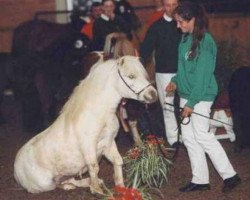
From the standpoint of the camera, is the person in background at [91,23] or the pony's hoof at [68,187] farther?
Result: the person in background at [91,23]

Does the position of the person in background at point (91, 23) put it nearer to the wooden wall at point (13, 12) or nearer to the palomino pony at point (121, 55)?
the palomino pony at point (121, 55)

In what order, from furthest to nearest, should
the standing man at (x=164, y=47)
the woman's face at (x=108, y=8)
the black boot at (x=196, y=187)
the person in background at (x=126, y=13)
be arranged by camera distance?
the person in background at (x=126, y=13) → the woman's face at (x=108, y=8) → the standing man at (x=164, y=47) → the black boot at (x=196, y=187)

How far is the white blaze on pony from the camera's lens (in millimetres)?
5816

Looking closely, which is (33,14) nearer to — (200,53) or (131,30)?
(131,30)

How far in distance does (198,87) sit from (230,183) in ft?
3.55

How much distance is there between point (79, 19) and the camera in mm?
10484

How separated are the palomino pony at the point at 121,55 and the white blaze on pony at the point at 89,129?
97cm

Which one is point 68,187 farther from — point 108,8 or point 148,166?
point 108,8

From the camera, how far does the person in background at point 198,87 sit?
5.82m

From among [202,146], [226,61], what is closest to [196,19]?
[202,146]

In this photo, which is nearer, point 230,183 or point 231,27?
point 230,183

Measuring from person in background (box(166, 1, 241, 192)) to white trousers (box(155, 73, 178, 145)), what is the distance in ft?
Result: 4.01

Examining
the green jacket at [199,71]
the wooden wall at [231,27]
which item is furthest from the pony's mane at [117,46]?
the wooden wall at [231,27]

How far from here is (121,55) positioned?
24.8 ft
